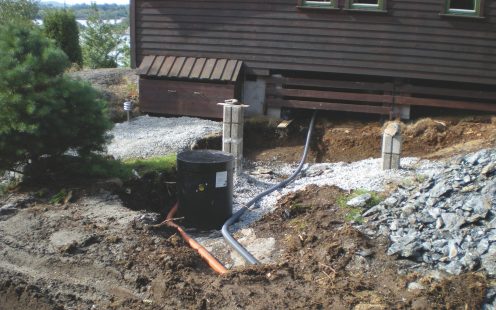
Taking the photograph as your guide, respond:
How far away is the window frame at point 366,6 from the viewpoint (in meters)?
13.4

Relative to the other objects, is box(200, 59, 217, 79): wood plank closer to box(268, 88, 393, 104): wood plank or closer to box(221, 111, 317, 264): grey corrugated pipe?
box(268, 88, 393, 104): wood plank

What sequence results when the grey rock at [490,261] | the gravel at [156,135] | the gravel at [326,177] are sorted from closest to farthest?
1. the grey rock at [490,261]
2. the gravel at [326,177]
3. the gravel at [156,135]

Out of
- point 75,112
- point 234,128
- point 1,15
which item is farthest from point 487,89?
point 1,15

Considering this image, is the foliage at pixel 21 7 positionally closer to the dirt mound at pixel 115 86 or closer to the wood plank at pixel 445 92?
the dirt mound at pixel 115 86

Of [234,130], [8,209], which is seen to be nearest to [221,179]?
[234,130]

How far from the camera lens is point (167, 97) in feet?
46.6

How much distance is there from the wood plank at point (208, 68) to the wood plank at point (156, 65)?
3.49ft

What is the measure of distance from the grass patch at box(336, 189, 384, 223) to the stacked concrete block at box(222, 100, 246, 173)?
8.34ft

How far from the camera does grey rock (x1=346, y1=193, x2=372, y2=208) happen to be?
8.28 meters

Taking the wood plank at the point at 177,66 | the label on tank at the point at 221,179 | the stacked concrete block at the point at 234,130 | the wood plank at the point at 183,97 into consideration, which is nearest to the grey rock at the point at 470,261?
the label on tank at the point at 221,179

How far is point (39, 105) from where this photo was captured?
8297 mm

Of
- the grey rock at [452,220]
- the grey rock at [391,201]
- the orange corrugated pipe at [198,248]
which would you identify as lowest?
the orange corrugated pipe at [198,248]

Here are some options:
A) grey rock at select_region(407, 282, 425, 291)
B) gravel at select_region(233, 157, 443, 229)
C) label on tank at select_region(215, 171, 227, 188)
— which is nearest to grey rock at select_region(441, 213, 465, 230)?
grey rock at select_region(407, 282, 425, 291)

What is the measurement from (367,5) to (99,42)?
15628 millimetres
